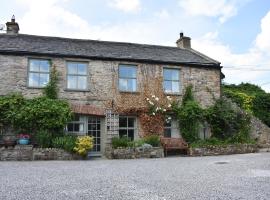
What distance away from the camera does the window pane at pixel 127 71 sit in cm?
1777

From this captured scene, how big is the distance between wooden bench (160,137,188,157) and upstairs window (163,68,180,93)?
2.92m

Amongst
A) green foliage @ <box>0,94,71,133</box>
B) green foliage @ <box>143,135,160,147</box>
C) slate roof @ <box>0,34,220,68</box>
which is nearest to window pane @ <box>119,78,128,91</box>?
slate roof @ <box>0,34,220,68</box>

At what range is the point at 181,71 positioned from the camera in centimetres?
1872

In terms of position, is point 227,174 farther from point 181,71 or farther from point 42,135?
point 181,71

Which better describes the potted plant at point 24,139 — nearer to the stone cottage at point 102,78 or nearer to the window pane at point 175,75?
the stone cottage at point 102,78

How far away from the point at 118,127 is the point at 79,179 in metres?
8.63

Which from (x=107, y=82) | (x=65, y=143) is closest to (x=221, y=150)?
(x=107, y=82)

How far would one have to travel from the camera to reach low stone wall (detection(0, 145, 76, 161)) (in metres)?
13.4

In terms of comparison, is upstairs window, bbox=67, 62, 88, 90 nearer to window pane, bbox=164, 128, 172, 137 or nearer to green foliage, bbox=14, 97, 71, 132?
green foliage, bbox=14, 97, 71, 132

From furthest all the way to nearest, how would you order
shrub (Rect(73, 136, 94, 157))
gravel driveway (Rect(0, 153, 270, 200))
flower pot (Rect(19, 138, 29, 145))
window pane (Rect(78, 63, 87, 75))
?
1. window pane (Rect(78, 63, 87, 75))
2. flower pot (Rect(19, 138, 29, 145))
3. shrub (Rect(73, 136, 94, 157))
4. gravel driveway (Rect(0, 153, 270, 200))

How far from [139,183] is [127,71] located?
35.3 ft

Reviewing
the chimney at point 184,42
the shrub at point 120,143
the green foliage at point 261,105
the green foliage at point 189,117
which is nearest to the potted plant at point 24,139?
the shrub at point 120,143

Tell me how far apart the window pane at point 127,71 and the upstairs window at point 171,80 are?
1.89 meters

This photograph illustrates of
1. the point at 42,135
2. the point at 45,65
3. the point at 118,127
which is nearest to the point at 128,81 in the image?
the point at 118,127
